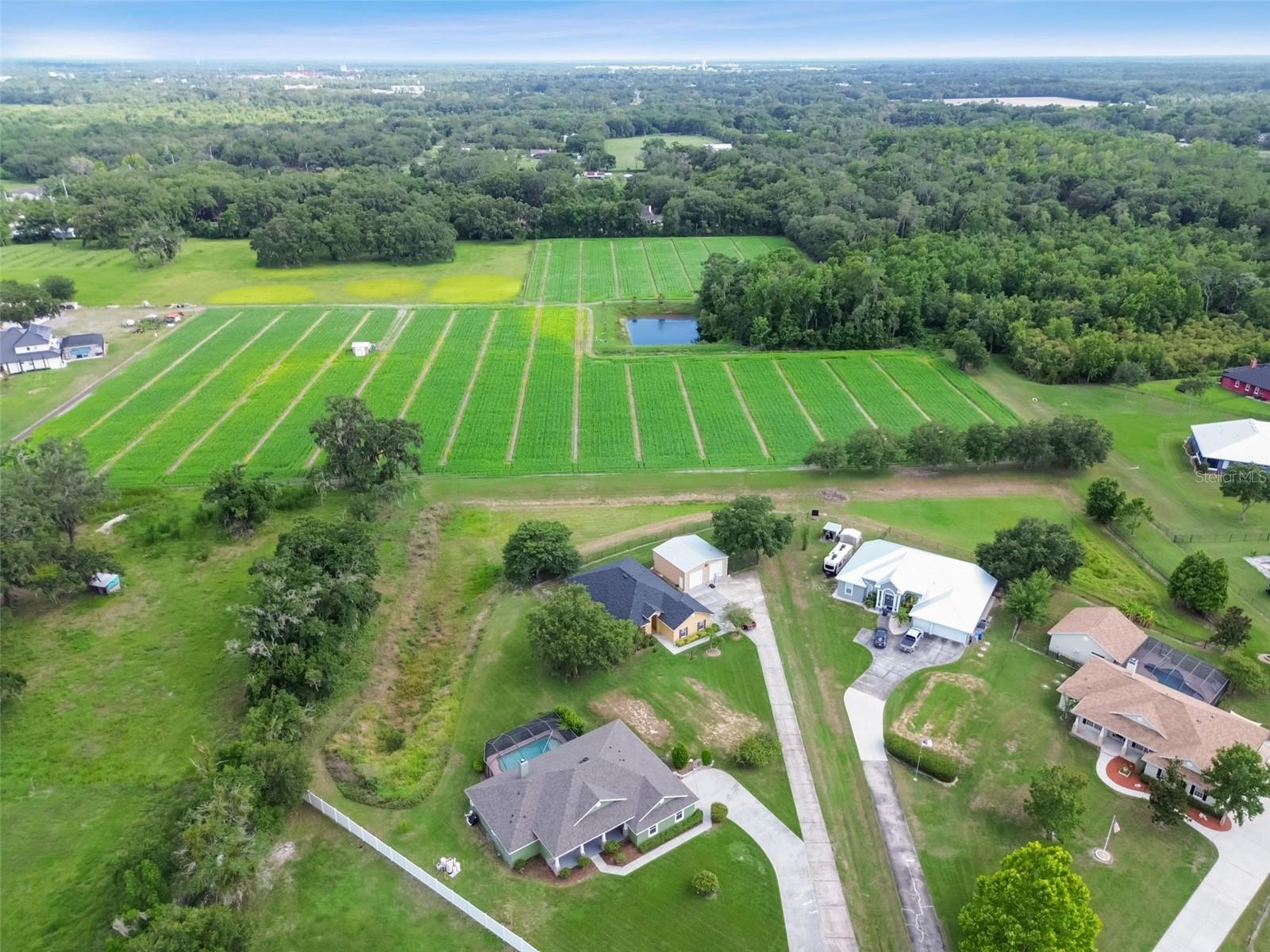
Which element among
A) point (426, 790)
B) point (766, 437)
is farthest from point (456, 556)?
point (766, 437)

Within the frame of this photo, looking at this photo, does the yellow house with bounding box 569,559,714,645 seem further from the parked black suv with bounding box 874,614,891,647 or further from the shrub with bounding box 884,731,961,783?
the shrub with bounding box 884,731,961,783

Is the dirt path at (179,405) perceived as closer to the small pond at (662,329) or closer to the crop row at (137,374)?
the crop row at (137,374)

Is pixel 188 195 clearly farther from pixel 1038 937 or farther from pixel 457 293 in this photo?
pixel 1038 937

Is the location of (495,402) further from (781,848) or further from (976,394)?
(781,848)

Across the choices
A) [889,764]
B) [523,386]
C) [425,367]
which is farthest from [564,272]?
[889,764]

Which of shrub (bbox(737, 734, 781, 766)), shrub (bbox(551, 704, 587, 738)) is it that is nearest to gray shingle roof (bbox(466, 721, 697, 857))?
shrub (bbox(551, 704, 587, 738))
